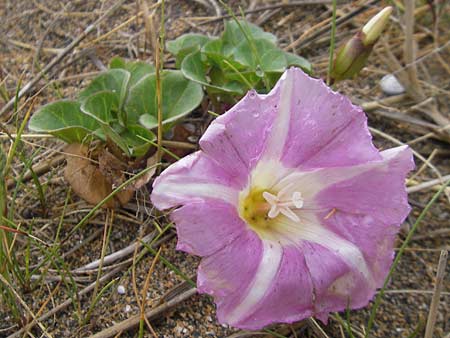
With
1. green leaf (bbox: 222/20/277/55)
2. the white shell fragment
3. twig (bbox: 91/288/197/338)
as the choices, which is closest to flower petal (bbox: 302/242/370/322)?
twig (bbox: 91/288/197/338)

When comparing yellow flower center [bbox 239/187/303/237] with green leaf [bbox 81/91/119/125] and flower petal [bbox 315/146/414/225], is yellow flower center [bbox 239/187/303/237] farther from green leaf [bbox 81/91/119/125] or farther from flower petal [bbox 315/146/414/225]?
green leaf [bbox 81/91/119/125]

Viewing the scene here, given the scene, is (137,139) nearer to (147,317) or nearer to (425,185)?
(147,317)

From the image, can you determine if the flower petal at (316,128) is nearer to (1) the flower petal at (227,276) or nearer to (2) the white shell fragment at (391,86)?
(1) the flower petal at (227,276)

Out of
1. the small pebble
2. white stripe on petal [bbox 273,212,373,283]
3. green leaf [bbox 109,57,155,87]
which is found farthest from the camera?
green leaf [bbox 109,57,155,87]

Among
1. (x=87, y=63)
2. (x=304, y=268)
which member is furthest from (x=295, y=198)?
(x=87, y=63)

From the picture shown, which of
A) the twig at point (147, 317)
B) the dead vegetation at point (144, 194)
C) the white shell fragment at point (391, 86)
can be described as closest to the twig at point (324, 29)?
the dead vegetation at point (144, 194)

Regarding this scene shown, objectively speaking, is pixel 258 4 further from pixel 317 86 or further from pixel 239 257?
pixel 239 257
